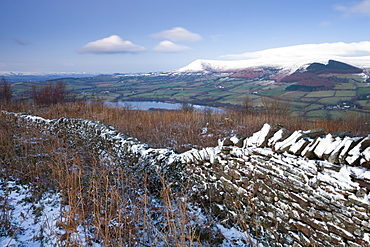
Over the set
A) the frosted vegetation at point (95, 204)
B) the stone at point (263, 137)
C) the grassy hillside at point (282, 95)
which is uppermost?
the stone at point (263, 137)

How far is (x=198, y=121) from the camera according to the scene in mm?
10516

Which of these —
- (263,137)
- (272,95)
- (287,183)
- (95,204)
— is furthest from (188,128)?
(272,95)

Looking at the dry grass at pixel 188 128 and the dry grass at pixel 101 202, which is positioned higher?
the dry grass at pixel 101 202

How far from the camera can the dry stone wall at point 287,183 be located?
2.01 metres

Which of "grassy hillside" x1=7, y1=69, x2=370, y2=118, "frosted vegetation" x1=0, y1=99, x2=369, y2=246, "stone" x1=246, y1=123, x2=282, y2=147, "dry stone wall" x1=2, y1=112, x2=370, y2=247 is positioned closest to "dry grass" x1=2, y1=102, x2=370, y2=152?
"frosted vegetation" x1=0, y1=99, x2=369, y2=246

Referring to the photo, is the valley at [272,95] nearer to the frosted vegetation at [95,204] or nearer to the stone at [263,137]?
the stone at [263,137]

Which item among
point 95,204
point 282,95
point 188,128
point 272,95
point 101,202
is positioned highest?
point 101,202

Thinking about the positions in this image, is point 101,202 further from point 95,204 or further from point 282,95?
point 282,95

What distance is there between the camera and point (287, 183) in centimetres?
253

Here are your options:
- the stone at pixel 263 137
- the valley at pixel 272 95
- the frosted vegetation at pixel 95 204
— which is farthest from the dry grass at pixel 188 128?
the valley at pixel 272 95

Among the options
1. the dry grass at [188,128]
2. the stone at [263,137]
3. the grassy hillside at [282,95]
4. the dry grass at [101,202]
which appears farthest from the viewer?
the grassy hillside at [282,95]

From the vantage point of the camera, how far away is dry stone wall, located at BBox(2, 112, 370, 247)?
2.01 metres

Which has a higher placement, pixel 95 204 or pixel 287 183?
pixel 287 183

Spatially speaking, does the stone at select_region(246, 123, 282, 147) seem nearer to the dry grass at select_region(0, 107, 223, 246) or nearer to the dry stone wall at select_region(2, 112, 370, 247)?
the dry stone wall at select_region(2, 112, 370, 247)
